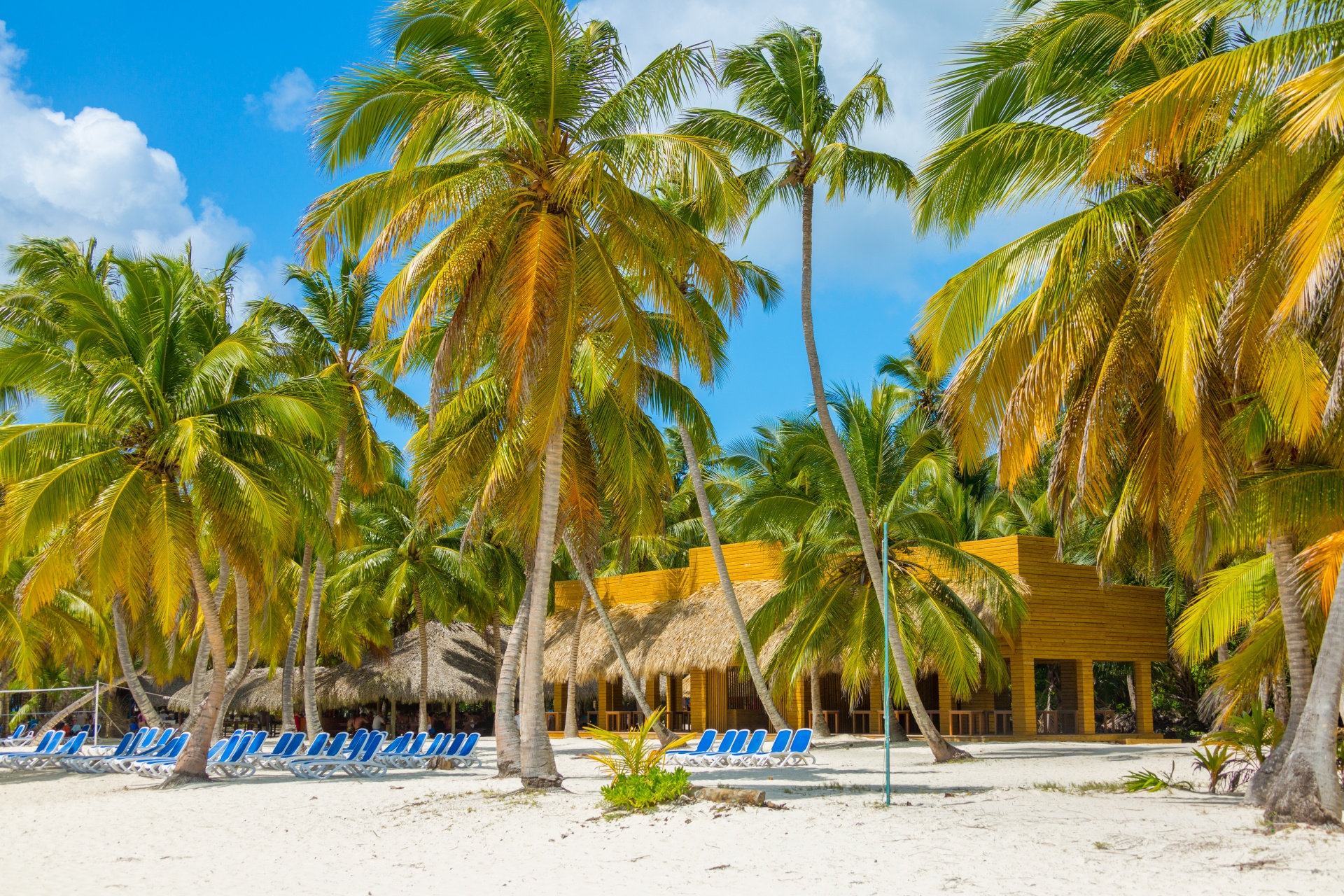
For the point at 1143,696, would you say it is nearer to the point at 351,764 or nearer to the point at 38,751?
the point at 351,764

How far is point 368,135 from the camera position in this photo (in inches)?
456

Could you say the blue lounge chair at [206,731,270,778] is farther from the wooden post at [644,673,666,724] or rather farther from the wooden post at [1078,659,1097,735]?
the wooden post at [1078,659,1097,735]

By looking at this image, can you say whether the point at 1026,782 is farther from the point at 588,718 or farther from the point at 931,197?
the point at 588,718

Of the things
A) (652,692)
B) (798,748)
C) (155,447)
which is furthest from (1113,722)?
(155,447)

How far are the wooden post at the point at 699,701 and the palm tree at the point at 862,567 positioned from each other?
4.94 meters

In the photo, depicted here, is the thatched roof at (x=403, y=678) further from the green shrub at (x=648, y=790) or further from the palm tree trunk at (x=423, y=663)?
the green shrub at (x=648, y=790)

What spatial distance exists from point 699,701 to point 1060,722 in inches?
295

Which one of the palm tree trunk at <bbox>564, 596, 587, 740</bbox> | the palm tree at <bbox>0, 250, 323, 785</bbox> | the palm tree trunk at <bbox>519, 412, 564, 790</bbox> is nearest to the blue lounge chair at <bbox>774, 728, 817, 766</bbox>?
the palm tree trunk at <bbox>519, 412, 564, 790</bbox>

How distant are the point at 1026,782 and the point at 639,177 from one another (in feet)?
25.5

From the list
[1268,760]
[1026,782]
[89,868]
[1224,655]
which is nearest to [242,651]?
[89,868]

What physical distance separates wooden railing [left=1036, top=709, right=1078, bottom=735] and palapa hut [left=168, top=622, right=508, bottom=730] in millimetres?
13053

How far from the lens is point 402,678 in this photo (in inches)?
1109

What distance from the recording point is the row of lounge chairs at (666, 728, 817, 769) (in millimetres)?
15148

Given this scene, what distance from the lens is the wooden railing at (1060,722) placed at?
71.8ft
